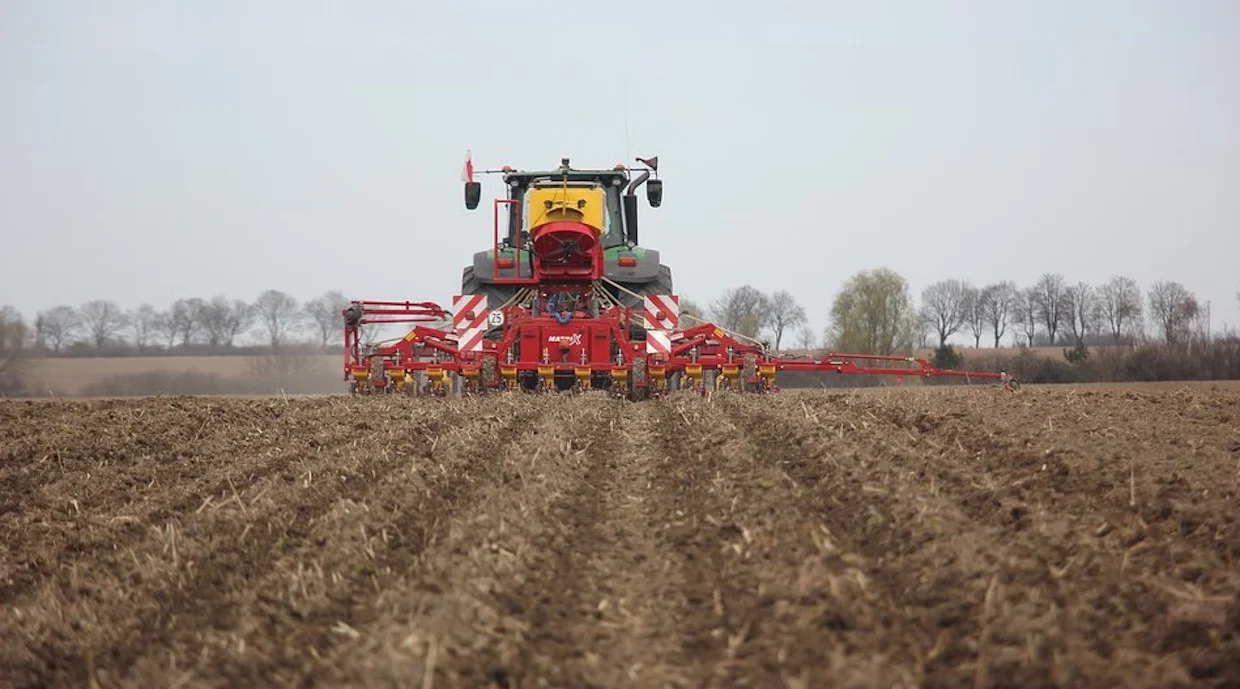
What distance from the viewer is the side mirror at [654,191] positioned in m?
13.0

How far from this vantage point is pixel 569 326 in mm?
11820

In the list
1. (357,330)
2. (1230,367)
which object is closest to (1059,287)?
(1230,367)

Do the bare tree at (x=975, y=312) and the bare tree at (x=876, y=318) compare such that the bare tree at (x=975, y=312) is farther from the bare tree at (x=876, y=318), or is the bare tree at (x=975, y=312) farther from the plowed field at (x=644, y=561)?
the plowed field at (x=644, y=561)

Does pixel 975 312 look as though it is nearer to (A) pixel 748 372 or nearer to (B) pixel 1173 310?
(B) pixel 1173 310

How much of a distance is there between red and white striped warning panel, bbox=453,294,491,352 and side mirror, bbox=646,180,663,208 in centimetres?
263

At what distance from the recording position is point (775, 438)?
6.45 meters

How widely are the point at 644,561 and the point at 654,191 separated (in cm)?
982

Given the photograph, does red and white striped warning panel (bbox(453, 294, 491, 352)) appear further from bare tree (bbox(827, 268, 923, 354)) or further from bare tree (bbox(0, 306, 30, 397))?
bare tree (bbox(827, 268, 923, 354))

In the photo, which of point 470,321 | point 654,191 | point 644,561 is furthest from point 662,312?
point 644,561

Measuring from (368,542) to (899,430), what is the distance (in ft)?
13.9

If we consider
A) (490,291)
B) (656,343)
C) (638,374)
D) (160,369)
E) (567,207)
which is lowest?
(638,374)

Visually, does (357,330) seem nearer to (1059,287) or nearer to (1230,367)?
(1230,367)

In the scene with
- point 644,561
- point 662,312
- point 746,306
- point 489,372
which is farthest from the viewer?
point 746,306

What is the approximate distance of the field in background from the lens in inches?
1181
